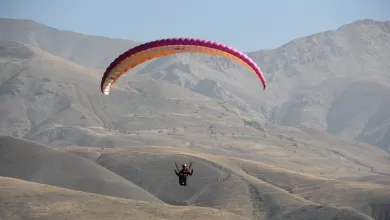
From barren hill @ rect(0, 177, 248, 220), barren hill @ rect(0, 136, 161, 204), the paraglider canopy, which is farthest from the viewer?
barren hill @ rect(0, 136, 161, 204)

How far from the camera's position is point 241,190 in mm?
161750

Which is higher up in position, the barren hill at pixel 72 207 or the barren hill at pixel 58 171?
the barren hill at pixel 72 207

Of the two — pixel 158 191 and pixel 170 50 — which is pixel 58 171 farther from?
pixel 170 50

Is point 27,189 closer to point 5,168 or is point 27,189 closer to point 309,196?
point 5,168

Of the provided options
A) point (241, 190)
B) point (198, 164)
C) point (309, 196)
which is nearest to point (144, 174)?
point (198, 164)

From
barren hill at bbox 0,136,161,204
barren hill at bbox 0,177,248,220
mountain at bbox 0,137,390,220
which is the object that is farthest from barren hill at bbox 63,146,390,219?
barren hill at bbox 0,177,248,220

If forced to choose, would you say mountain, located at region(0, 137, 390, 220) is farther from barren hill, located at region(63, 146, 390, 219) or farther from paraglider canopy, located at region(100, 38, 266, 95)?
paraglider canopy, located at region(100, 38, 266, 95)

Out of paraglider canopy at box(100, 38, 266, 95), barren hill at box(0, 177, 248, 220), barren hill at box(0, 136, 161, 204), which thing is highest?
paraglider canopy at box(100, 38, 266, 95)

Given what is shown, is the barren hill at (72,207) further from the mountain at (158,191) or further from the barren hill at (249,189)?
the barren hill at (249,189)

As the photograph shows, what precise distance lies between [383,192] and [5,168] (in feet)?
347

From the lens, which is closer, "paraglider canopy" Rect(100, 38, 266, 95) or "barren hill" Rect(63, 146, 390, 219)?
"paraglider canopy" Rect(100, 38, 266, 95)

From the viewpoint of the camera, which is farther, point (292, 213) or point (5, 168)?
point (5, 168)

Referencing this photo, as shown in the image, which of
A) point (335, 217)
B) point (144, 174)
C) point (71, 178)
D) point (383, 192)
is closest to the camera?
point (335, 217)

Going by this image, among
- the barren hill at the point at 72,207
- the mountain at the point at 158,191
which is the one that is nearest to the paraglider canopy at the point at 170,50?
the barren hill at the point at 72,207
